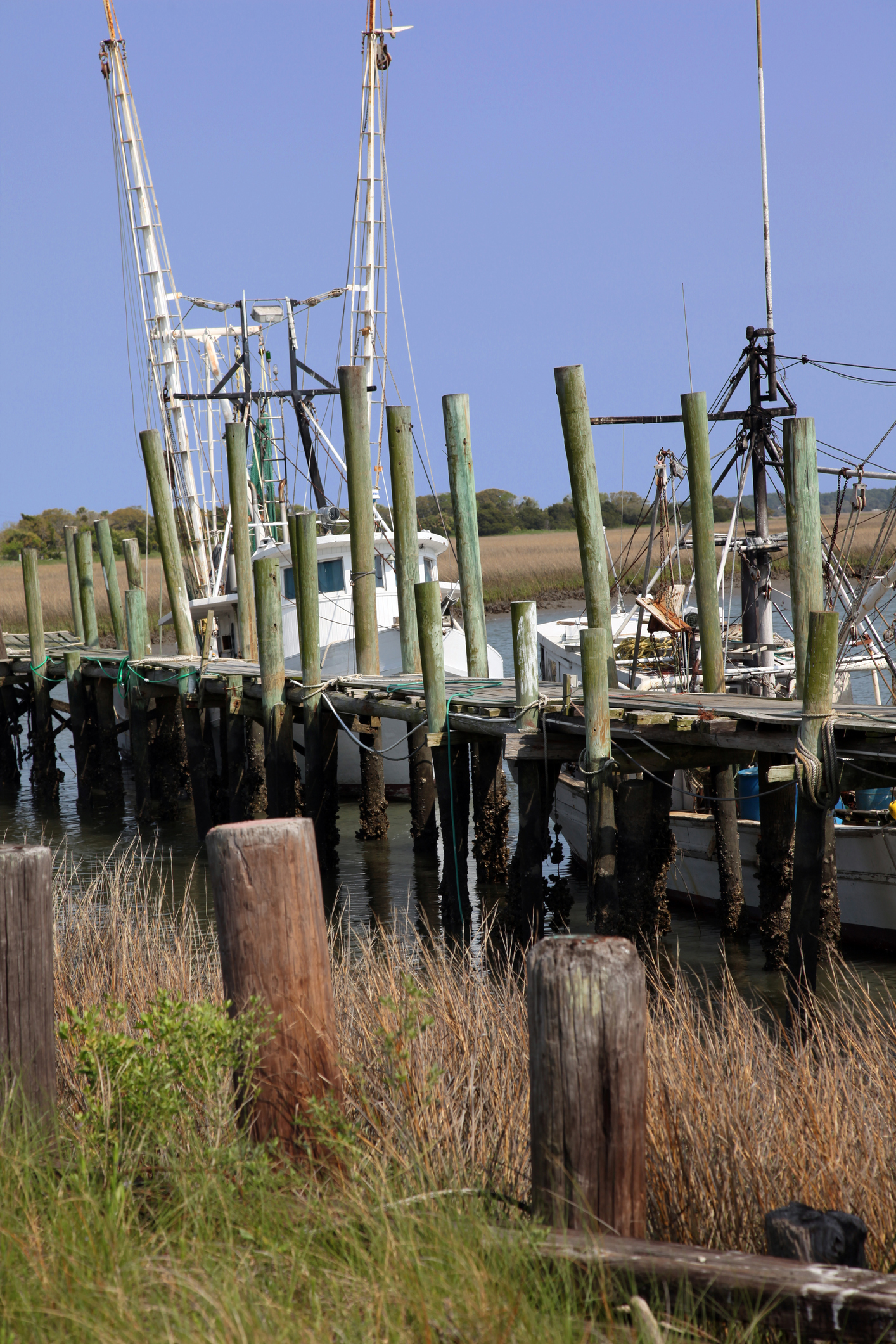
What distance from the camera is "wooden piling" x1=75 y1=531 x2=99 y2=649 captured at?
2275cm

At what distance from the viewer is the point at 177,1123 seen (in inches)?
151

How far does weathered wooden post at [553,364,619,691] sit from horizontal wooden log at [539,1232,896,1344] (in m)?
8.38

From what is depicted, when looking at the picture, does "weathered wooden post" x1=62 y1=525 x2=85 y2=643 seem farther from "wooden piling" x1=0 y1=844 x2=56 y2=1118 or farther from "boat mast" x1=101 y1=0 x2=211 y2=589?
"wooden piling" x1=0 y1=844 x2=56 y2=1118

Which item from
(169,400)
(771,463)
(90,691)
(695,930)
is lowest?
(695,930)

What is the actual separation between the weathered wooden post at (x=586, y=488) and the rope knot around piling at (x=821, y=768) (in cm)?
286

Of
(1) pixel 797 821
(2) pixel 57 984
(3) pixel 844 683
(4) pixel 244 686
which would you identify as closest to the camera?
(2) pixel 57 984

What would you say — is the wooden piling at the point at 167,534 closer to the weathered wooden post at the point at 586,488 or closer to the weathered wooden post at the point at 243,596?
the weathered wooden post at the point at 243,596

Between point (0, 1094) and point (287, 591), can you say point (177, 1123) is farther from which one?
point (287, 591)

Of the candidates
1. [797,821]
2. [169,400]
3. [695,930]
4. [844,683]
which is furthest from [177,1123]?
[169,400]

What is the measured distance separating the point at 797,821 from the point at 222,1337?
22.3ft

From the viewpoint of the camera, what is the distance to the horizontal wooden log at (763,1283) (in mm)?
2648

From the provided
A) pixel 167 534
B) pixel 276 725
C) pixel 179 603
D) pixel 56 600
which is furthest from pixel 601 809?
pixel 56 600

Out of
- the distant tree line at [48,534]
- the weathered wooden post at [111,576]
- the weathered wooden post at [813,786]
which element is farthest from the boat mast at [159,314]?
the distant tree line at [48,534]

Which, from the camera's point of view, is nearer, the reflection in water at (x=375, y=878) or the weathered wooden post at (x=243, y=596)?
the reflection in water at (x=375, y=878)
